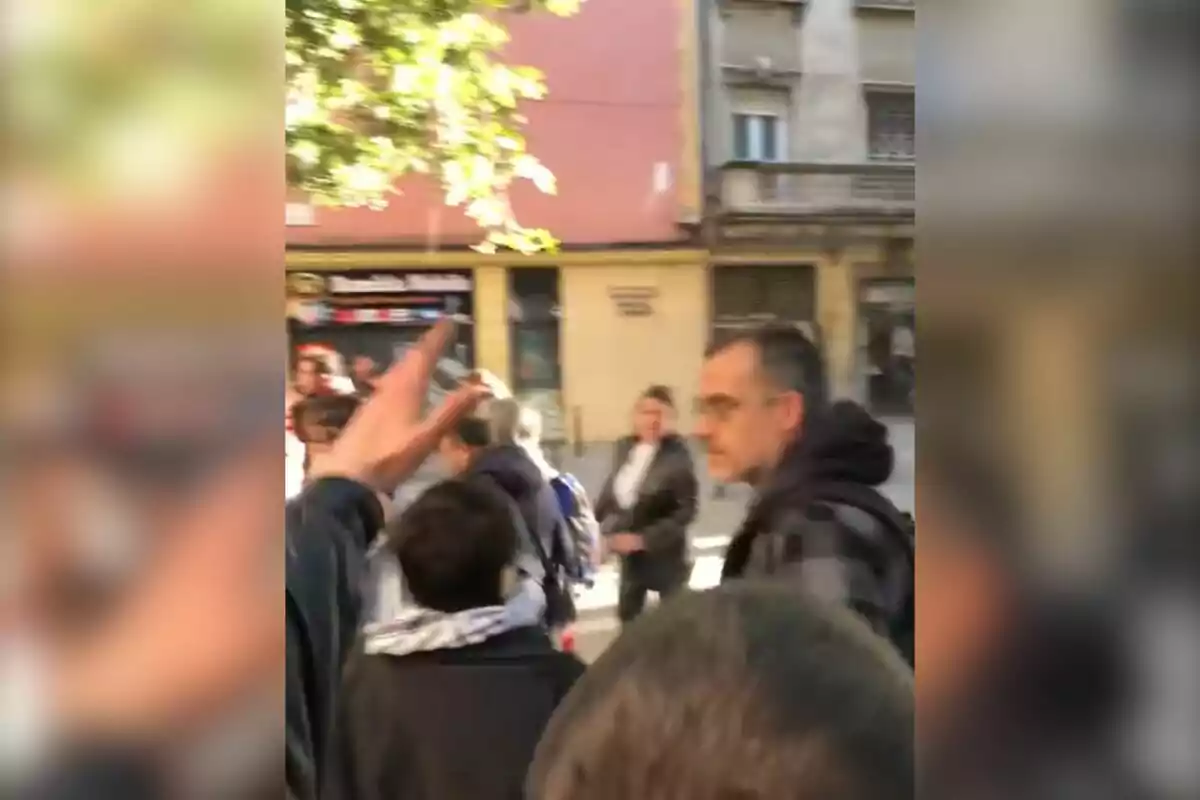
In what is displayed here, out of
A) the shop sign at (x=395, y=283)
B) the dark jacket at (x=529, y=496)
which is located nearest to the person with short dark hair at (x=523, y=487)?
the dark jacket at (x=529, y=496)

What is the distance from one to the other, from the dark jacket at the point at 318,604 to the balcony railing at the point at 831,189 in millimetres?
426

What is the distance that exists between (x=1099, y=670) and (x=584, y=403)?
505 mm

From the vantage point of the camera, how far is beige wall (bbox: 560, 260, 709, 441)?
94 cm

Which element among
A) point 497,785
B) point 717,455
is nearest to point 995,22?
point 717,455

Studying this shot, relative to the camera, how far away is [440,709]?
0.93m

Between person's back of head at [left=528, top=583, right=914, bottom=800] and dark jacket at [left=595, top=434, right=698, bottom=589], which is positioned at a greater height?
dark jacket at [left=595, top=434, right=698, bottom=589]

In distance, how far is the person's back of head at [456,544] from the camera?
3.04 feet

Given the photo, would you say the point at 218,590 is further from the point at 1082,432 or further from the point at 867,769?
the point at 1082,432

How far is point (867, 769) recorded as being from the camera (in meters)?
0.91

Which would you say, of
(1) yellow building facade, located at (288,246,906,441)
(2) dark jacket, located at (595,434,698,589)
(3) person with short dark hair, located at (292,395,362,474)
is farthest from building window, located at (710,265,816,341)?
(3) person with short dark hair, located at (292,395,362,474)

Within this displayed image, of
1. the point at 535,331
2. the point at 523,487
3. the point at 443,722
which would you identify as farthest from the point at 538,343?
the point at 443,722

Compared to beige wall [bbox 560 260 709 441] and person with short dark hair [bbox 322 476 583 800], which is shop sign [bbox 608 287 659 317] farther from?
person with short dark hair [bbox 322 476 583 800]

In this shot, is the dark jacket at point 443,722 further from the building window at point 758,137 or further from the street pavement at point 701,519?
the building window at point 758,137

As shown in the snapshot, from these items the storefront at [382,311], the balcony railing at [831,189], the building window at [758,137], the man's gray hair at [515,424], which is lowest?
the man's gray hair at [515,424]
